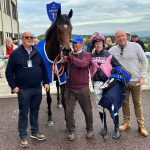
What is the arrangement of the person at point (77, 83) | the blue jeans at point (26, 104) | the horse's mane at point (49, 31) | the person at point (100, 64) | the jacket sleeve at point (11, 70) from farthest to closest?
the horse's mane at point (49, 31)
the person at point (100, 64)
the person at point (77, 83)
the blue jeans at point (26, 104)
the jacket sleeve at point (11, 70)

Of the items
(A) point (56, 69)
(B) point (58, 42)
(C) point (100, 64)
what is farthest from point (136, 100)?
(B) point (58, 42)

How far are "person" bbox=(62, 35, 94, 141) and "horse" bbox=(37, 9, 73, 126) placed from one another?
0.17 m

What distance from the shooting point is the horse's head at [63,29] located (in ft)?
18.4

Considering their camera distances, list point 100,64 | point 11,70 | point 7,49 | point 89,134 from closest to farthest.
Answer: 1. point 11,70
2. point 100,64
3. point 89,134
4. point 7,49

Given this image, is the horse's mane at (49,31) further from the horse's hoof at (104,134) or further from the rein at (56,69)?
the horse's hoof at (104,134)

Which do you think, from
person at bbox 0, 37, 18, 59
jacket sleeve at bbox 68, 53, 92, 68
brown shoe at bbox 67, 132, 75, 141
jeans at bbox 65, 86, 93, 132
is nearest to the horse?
jacket sleeve at bbox 68, 53, 92, 68

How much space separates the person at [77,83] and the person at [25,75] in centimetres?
49

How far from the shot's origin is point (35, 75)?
536 cm

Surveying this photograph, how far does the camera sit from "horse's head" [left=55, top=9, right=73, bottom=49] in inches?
221

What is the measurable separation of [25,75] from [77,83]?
93cm

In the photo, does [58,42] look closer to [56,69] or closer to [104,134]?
[56,69]

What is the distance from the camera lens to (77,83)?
5629 millimetres

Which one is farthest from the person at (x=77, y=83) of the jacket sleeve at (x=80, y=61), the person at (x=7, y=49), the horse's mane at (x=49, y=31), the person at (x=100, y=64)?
the person at (x=7, y=49)

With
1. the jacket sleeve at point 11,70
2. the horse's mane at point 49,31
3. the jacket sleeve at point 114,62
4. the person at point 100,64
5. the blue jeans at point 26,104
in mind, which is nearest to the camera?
the jacket sleeve at point 11,70
